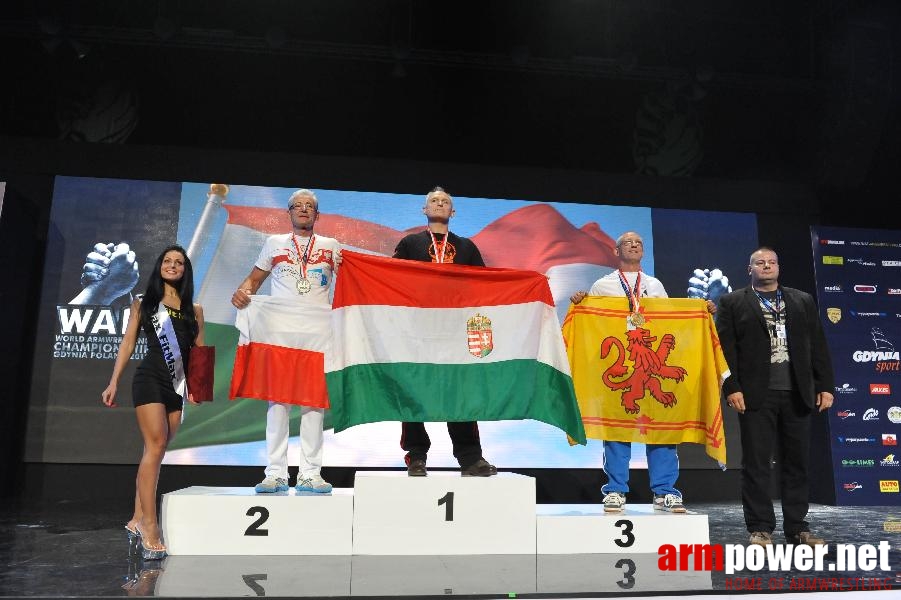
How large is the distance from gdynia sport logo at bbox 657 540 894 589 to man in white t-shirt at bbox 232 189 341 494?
5.77 feet

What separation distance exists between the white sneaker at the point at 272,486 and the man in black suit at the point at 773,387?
2377 millimetres

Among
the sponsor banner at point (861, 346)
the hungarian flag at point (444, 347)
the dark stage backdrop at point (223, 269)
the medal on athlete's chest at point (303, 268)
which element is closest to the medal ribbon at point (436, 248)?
the hungarian flag at point (444, 347)

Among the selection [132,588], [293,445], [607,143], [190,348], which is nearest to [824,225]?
[607,143]

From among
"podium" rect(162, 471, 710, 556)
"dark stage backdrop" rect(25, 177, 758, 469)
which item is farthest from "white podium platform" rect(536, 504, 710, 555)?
"dark stage backdrop" rect(25, 177, 758, 469)

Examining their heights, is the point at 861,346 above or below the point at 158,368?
above

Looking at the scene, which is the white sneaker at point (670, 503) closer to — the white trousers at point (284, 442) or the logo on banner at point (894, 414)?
the white trousers at point (284, 442)

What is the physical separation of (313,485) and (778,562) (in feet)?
7.50

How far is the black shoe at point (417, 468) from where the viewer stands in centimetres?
354

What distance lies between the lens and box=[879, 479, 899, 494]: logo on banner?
645 cm

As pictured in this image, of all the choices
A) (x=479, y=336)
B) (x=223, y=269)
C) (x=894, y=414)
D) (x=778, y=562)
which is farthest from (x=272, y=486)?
(x=894, y=414)

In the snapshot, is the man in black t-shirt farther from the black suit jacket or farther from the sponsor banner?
the sponsor banner

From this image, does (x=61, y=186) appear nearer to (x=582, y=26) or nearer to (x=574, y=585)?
(x=582, y=26)

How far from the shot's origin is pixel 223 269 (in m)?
6.18

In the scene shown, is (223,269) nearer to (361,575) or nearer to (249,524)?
(249,524)
